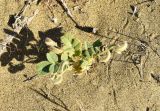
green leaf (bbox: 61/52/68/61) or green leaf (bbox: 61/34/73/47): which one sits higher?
green leaf (bbox: 61/34/73/47)

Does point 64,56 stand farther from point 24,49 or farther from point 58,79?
point 24,49

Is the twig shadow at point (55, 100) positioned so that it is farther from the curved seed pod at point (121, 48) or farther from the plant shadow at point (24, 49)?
the curved seed pod at point (121, 48)

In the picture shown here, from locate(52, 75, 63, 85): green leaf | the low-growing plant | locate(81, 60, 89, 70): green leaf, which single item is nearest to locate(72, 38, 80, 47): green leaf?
the low-growing plant

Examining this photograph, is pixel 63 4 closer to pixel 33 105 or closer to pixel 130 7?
pixel 130 7

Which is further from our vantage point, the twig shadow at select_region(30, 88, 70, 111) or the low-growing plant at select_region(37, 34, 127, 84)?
the twig shadow at select_region(30, 88, 70, 111)

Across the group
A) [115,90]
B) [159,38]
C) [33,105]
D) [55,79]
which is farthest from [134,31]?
[33,105]

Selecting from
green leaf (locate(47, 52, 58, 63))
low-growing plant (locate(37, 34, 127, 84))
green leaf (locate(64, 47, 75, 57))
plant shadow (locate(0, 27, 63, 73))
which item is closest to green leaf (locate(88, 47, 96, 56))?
low-growing plant (locate(37, 34, 127, 84))

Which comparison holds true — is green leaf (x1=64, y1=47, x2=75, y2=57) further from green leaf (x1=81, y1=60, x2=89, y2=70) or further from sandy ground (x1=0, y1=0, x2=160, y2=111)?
sandy ground (x1=0, y1=0, x2=160, y2=111)
